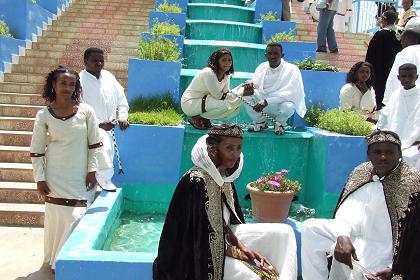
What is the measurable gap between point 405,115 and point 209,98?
2.47 meters

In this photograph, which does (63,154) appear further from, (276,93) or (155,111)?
(276,93)

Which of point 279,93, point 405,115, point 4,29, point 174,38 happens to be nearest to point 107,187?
point 279,93

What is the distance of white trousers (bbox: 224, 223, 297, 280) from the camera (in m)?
3.31

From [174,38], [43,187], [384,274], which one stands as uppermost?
[174,38]

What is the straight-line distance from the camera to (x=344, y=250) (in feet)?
10.6

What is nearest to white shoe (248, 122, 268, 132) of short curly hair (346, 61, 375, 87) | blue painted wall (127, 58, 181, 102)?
blue painted wall (127, 58, 181, 102)

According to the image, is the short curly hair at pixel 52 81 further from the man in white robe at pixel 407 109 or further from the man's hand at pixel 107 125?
the man in white robe at pixel 407 109

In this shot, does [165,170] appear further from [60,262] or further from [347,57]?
[347,57]

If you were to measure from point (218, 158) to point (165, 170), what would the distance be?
2797 mm

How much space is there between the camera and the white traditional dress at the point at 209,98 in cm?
657

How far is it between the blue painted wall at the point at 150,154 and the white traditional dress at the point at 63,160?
1570mm

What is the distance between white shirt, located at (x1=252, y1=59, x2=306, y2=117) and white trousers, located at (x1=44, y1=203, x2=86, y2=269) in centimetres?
337

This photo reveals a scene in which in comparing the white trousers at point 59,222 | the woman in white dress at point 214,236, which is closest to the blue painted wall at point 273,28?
the white trousers at point 59,222

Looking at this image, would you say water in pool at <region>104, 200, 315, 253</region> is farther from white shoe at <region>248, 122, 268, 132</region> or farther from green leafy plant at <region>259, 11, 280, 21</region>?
green leafy plant at <region>259, 11, 280, 21</region>
